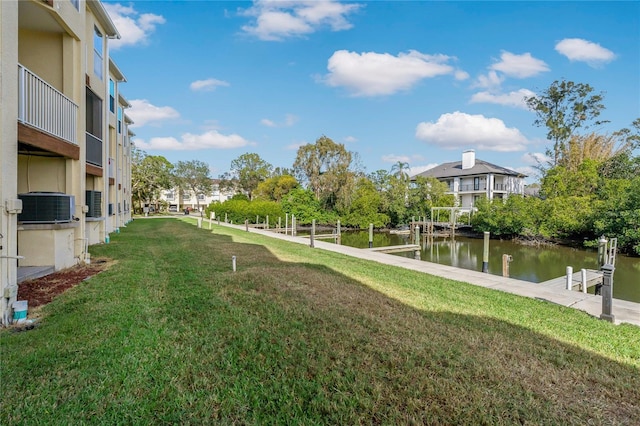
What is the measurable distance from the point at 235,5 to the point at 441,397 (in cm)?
1537

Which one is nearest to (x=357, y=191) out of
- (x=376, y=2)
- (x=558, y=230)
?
(x=558, y=230)

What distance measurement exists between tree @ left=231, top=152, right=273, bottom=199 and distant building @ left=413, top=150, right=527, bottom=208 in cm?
3142

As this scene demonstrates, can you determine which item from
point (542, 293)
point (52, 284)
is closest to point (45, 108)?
point (52, 284)

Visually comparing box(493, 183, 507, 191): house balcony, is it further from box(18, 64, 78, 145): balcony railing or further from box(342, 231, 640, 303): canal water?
box(18, 64, 78, 145): balcony railing

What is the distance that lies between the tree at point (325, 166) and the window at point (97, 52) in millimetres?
30150

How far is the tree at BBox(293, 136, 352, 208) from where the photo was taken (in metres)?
40.8

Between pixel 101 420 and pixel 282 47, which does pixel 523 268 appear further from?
pixel 101 420

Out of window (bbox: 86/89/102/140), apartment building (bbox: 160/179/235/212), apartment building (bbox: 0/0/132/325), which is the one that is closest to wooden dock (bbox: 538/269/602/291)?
apartment building (bbox: 0/0/132/325)

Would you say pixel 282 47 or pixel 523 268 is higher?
pixel 282 47

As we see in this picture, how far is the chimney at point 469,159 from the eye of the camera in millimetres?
42938

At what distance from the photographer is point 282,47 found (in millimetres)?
18109

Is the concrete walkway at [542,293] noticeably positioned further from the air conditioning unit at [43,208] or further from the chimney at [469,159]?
the chimney at [469,159]

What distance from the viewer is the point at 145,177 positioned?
44469mm

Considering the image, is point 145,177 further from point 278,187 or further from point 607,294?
point 607,294
